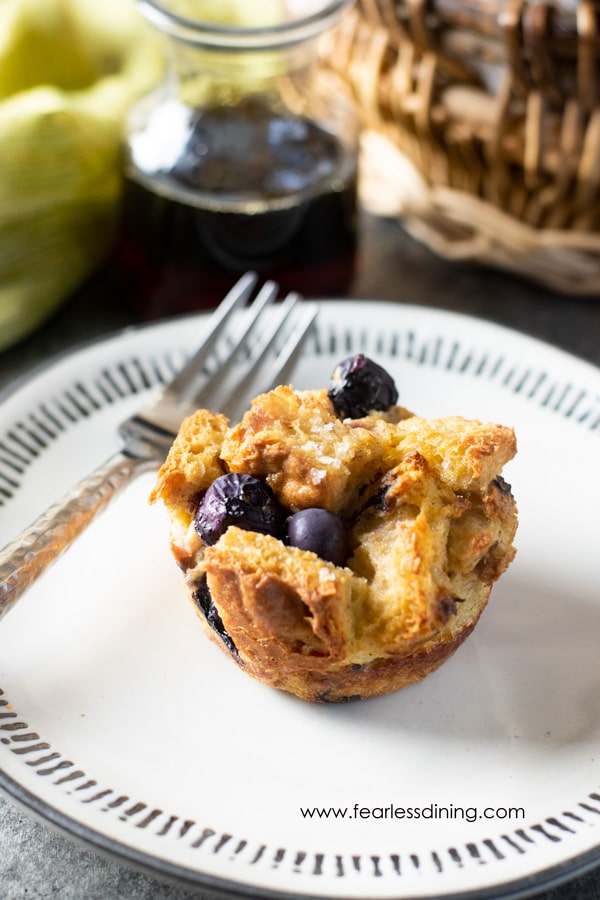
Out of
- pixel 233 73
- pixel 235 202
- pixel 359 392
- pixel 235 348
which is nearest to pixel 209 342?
pixel 235 348

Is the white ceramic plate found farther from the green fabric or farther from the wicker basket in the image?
the wicker basket

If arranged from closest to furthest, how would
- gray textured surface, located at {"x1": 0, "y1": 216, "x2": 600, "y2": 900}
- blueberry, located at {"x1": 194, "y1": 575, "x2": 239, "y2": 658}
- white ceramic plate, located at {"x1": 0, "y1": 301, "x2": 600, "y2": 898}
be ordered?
white ceramic plate, located at {"x1": 0, "y1": 301, "x2": 600, "y2": 898}
blueberry, located at {"x1": 194, "y1": 575, "x2": 239, "y2": 658}
gray textured surface, located at {"x1": 0, "y1": 216, "x2": 600, "y2": 900}

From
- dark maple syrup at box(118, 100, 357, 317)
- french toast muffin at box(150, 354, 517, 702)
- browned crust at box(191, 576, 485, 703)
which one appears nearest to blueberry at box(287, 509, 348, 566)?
french toast muffin at box(150, 354, 517, 702)

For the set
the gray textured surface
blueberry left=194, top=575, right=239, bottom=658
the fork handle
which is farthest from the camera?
the gray textured surface

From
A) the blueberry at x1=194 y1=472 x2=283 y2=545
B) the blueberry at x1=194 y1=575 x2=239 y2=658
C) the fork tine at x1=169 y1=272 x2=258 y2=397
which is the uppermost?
Answer: the blueberry at x1=194 y1=472 x2=283 y2=545

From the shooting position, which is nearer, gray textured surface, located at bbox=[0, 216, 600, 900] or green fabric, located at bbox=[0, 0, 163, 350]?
green fabric, located at bbox=[0, 0, 163, 350]

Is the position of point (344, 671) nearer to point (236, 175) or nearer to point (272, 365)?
point (272, 365)

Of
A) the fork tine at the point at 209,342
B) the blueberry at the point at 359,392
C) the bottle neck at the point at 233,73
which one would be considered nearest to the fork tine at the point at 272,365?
the fork tine at the point at 209,342
